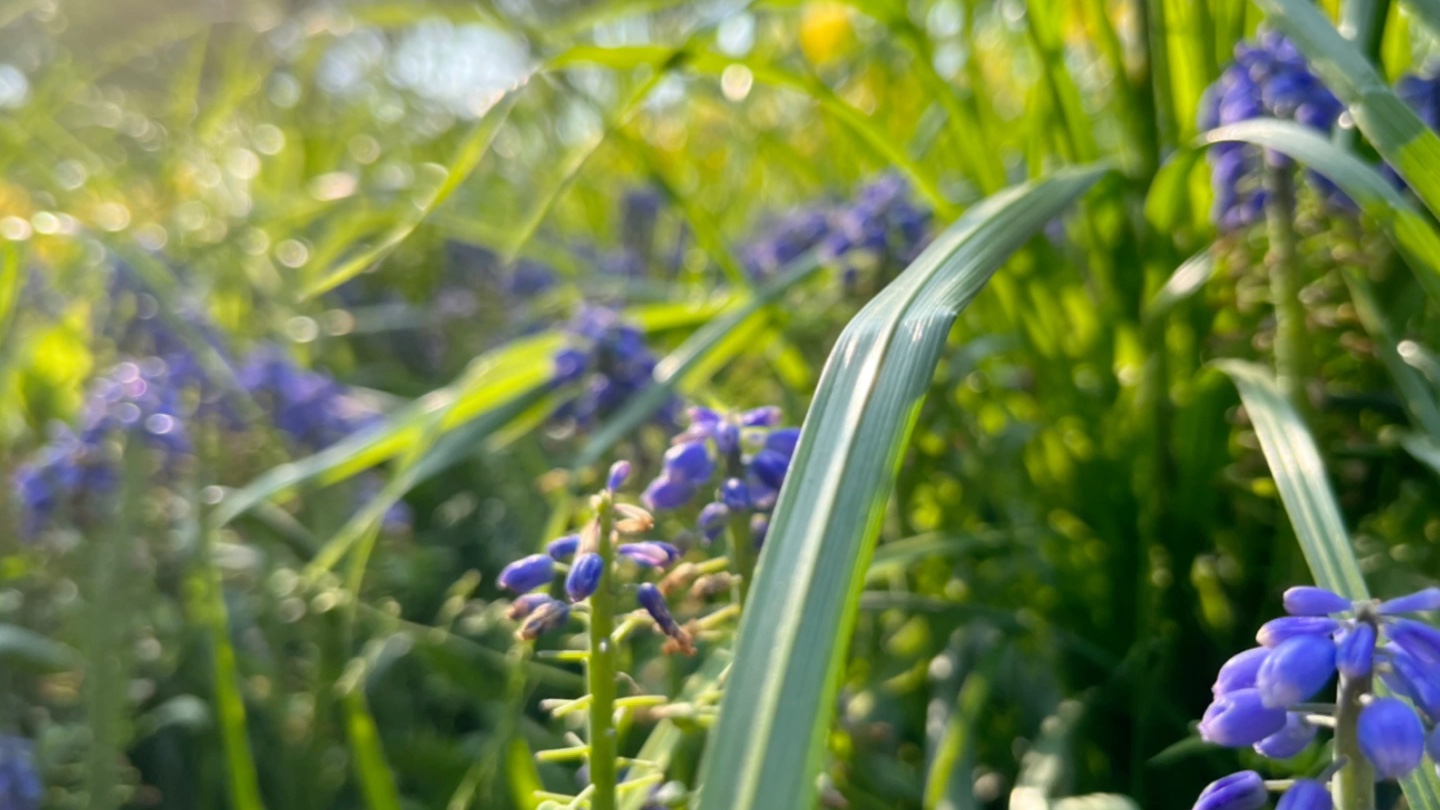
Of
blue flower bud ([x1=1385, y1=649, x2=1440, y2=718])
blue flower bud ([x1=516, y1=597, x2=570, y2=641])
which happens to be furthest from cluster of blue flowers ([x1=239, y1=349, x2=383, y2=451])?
blue flower bud ([x1=1385, y1=649, x2=1440, y2=718])

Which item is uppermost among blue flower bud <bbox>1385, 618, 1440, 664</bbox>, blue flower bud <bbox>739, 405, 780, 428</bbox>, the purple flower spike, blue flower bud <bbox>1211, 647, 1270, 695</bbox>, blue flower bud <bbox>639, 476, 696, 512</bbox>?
blue flower bud <bbox>739, 405, 780, 428</bbox>

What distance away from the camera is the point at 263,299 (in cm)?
434

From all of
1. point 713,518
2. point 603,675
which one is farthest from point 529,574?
point 713,518

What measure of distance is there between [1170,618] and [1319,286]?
613mm

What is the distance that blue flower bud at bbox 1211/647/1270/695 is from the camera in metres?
0.87

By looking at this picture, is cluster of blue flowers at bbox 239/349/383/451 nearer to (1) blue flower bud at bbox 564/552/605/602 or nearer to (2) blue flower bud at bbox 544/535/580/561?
(2) blue flower bud at bbox 544/535/580/561

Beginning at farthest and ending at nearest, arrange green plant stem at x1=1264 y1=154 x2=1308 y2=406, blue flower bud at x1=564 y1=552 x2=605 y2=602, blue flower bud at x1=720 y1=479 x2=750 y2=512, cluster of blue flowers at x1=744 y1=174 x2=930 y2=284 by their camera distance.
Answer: cluster of blue flowers at x1=744 y1=174 x2=930 y2=284 < green plant stem at x1=1264 y1=154 x2=1308 y2=406 < blue flower bud at x1=720 y1=479 x2=750 y2=512 < blue flower bud at x1=564 y1=552 x2=605 y2=602

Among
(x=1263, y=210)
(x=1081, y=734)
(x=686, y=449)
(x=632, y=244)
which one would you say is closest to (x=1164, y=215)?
(x=1263, y=210)

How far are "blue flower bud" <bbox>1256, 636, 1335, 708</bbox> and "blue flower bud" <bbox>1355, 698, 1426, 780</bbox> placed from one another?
4 centimetres

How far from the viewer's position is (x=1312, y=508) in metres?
1.14

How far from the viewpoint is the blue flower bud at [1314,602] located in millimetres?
863

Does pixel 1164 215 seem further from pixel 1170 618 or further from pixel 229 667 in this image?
pixel 229 667

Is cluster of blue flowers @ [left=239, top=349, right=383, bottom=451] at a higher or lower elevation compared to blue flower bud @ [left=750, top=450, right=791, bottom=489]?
higher

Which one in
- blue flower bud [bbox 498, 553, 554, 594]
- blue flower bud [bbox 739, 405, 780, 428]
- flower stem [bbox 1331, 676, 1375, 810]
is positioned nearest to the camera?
flower stem [bbox 1331, 676, 1375, 810]
